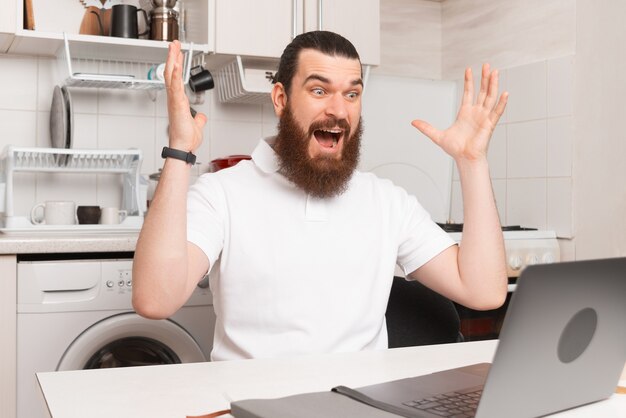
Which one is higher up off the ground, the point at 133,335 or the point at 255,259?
the point at 255,259

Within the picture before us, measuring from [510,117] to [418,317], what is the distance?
1495mm

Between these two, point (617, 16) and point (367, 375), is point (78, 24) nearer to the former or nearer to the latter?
point (617, 16)

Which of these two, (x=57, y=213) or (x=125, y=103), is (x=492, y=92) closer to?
(x=57, y=213)

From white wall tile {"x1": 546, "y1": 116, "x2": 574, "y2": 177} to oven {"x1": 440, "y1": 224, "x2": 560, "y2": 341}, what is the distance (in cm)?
23

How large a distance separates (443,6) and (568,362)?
278 centimetres

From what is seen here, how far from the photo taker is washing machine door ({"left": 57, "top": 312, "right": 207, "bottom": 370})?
2.10m

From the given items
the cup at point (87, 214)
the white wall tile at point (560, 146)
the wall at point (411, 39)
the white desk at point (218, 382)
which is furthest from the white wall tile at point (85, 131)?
the white desk at point (218, 382)

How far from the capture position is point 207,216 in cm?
150

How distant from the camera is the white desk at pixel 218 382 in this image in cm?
86

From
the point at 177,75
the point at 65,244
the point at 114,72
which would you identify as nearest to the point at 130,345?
the point at 65,244

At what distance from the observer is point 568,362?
80 cm

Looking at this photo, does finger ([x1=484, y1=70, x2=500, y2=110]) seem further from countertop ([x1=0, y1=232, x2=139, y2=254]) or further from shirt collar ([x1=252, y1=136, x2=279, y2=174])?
countertop ([x1=0, y1=232, x2=139, y2=254])

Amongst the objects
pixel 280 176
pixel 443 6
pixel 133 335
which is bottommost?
pixel 133 335

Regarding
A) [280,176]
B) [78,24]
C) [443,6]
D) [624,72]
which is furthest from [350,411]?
[443,6]
